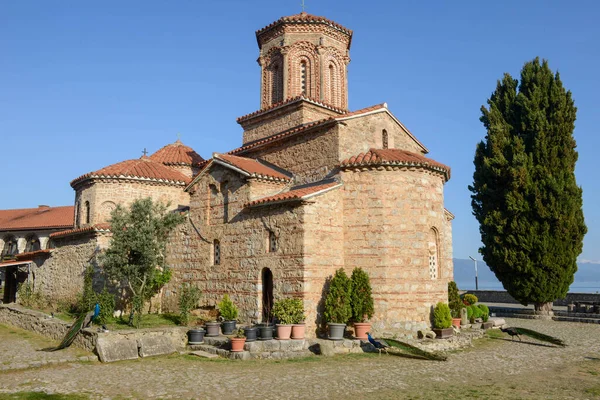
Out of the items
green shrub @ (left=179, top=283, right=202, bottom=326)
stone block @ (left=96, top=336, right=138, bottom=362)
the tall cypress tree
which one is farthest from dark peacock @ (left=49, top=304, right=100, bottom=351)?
the tall cypress tree

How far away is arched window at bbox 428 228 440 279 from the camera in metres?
14.2

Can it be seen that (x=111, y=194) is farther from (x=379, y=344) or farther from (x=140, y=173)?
(x=379, y=344)

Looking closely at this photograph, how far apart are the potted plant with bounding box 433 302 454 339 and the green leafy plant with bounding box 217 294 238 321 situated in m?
6.18

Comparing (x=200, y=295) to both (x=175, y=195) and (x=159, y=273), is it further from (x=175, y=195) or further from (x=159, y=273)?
(x=175, y=195)

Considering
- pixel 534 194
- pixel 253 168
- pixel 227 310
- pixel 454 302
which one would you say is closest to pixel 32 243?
pixel 253 168

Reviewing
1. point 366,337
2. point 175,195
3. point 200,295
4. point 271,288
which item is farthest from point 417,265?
point 175,195

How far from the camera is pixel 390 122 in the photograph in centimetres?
1678

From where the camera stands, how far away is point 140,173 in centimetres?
1969

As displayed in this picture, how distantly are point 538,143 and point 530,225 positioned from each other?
12.1ft

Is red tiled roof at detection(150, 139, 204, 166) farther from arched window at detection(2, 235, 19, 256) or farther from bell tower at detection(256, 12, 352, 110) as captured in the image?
arched window at detection(2, 235, 19, 256)

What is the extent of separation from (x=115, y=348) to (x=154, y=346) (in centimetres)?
100

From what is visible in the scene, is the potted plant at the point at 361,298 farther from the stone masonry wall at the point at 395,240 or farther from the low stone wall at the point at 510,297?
the low stone wall at the point at 510,297

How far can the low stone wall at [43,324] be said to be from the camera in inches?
462

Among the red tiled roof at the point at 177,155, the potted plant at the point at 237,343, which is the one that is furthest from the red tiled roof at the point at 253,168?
the red tiled roof at the point at 177,155
